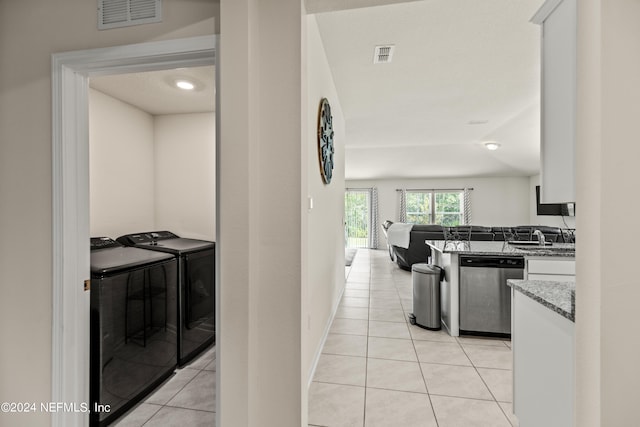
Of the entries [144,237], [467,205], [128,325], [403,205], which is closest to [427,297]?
[128,325]

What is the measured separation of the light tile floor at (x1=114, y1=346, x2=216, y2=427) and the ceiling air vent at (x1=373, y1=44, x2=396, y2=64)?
3079mm

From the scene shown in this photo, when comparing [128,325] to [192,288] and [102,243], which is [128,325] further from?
[102,243]

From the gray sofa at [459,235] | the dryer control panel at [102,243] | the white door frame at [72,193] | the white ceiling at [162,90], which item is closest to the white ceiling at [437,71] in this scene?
the white door frame at [72,193]

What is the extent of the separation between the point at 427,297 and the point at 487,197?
763cm

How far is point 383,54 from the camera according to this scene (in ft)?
9.07

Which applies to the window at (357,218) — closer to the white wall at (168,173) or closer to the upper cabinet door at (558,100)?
the white wall at (168,173)

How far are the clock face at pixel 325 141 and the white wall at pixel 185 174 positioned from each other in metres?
1.28

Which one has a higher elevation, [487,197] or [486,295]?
[487,197]

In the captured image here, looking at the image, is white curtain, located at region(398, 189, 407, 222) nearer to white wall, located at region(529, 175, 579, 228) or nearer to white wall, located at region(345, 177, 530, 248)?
white wall, located at region(345, 177, 530, 248)

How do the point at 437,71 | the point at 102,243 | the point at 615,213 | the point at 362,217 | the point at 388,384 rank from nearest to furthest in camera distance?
the point at 615,213 → the point at 388,384 → the point at 102,243 → the point at 437,71 → the point at 362,217

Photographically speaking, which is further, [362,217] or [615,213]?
[362,217]

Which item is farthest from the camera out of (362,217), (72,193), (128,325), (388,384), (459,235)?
(362,217)

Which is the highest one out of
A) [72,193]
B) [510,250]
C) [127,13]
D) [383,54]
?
[383,54]

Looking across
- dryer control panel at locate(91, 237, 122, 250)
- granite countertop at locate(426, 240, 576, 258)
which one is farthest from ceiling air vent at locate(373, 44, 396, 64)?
dryer control panel at locate(91, 237, 122, 250)
